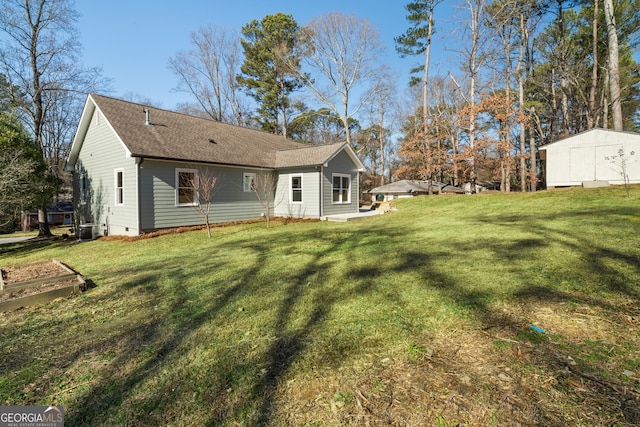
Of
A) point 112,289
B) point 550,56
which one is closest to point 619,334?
point 112,289

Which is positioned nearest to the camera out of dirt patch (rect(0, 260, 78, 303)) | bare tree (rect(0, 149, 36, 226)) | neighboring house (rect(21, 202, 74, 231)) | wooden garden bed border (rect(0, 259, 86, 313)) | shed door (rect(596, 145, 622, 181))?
wooden garden bed border (rect(0, 259, 86, 313))

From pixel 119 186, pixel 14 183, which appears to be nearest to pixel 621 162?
pixel 119 186

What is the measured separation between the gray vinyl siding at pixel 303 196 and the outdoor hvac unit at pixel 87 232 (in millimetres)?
8181

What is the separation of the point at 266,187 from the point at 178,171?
4.17m

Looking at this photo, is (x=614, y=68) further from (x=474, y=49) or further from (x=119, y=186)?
(x=119, y=186)

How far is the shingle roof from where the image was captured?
12.0 metres

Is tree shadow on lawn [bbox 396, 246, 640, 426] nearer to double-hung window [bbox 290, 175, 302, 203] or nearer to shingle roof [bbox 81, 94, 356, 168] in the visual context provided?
shingle roof [bbox 81, 94, 356, 168]

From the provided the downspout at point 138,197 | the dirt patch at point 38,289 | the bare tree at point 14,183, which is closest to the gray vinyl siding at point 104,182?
the downspout at point 138,197

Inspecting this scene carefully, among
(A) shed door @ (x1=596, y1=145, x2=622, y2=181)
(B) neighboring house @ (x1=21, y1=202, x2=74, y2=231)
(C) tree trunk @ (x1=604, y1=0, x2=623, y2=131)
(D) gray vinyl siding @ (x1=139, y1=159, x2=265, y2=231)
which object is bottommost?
(B) neighboring house @ (x1=21, y1=202, x2=74, y2=231)

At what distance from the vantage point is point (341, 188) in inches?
634

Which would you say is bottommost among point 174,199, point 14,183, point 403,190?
point 174,199

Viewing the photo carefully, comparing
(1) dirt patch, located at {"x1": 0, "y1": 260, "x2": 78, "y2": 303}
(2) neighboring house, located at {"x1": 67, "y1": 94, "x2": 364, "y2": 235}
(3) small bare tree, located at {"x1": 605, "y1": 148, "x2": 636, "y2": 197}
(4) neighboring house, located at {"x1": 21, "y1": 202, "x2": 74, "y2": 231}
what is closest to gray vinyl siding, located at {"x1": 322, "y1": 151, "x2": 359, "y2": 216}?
(2) neighboring house, located at {"x1": 67, "y1": 94, "x2": 364, "y2": 235}

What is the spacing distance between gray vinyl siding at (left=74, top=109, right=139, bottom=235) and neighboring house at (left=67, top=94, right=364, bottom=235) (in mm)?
42

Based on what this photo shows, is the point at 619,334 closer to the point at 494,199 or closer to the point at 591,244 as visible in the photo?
the point at 591,244
